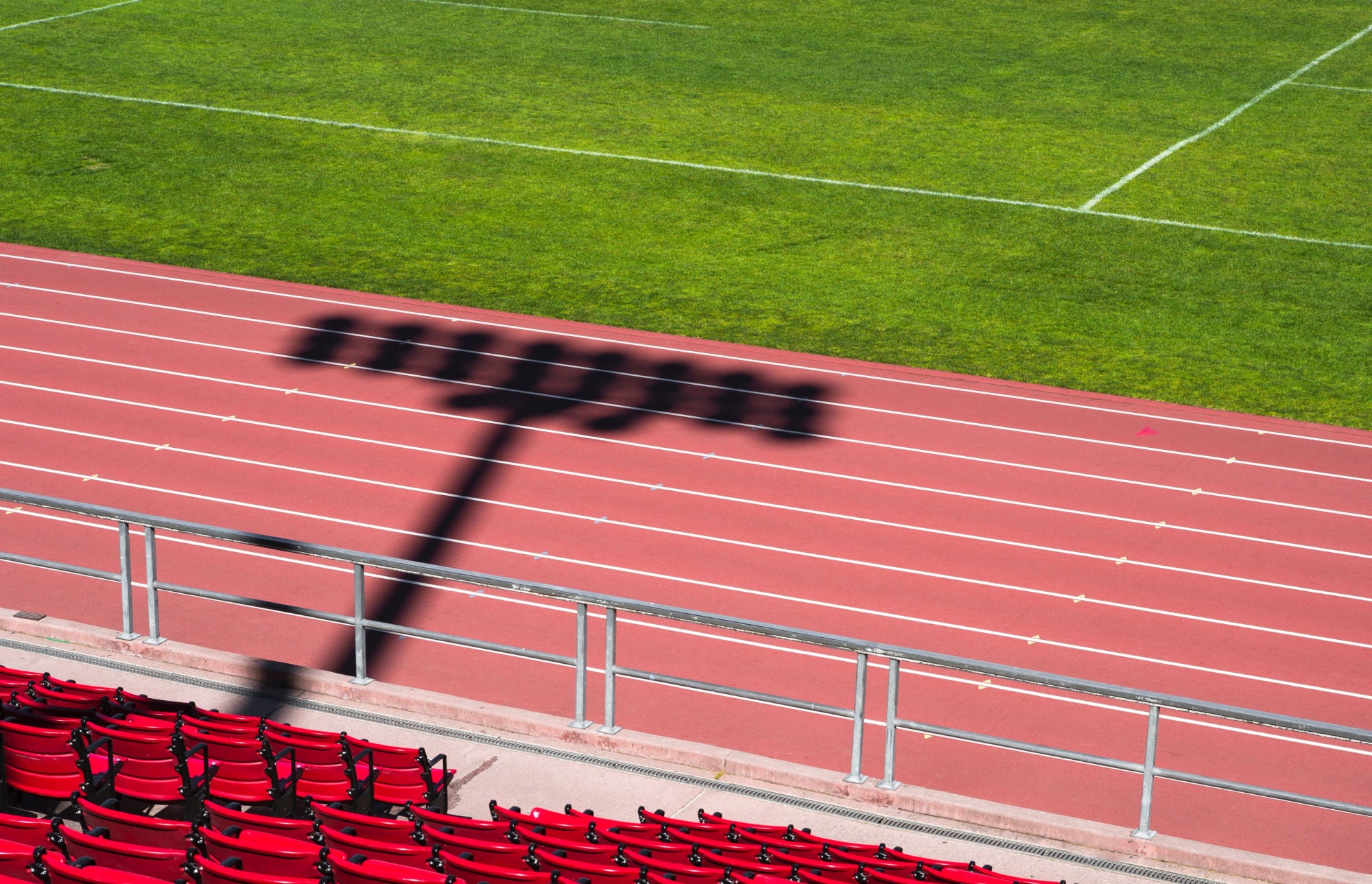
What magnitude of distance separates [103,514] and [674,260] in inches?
437

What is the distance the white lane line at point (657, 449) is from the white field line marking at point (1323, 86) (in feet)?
47.5

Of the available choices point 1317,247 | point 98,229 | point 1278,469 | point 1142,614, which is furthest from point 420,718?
point 1317,247

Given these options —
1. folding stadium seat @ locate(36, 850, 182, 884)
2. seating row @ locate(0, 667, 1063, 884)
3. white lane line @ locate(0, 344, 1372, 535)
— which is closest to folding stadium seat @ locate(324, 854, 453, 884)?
seating row @ locate(0, 667, 1063, 884)

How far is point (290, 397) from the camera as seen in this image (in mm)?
14875

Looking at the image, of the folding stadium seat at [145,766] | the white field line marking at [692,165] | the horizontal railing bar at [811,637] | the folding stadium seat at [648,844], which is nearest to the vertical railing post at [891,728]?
the horizontal railing bar at [811,637]

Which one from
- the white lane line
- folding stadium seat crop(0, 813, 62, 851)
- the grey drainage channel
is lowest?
the white lane line

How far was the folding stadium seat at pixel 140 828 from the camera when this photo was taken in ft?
19.0

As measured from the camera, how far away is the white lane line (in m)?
13.5

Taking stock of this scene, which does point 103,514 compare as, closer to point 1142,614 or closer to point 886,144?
point 1142,614

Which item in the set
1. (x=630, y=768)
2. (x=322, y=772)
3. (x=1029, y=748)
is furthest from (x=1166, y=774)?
(x=322, y=772)

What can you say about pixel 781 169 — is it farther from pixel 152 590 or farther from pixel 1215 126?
pixel 152 590

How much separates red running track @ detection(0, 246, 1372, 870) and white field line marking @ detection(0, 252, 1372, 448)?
0.17ft

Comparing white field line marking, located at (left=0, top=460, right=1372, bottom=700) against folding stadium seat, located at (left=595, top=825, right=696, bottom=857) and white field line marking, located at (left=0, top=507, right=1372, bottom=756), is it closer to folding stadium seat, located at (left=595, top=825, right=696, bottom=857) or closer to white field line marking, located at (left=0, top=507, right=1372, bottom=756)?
white field line marking, located at (left=0, top=507, right=1372, bottom=756)

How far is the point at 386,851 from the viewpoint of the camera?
18.8 feet
